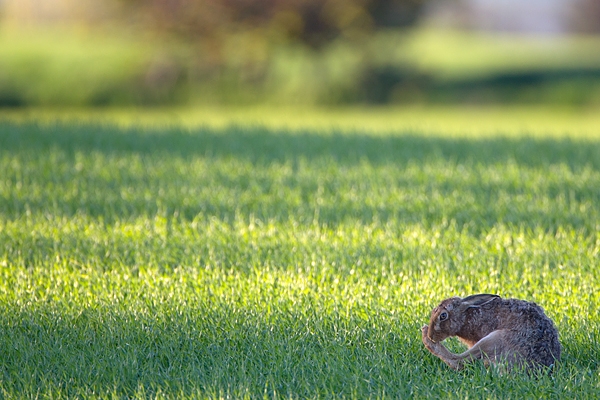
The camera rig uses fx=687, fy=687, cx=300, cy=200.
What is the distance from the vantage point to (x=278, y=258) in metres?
4.22

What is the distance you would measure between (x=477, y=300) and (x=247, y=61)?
16.8 m

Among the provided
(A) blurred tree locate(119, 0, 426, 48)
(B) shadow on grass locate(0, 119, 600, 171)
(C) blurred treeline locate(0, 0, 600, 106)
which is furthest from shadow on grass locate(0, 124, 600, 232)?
(C) blurred treeline locate(0, 0, 600, 106)

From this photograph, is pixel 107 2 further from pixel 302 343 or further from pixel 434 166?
pixel 302 343

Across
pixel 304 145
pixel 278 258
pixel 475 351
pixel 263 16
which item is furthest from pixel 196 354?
pixel 263 16

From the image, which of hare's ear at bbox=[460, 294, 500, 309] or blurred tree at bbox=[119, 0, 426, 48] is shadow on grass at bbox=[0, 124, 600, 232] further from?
blurred tree at bbox=[119, 0, 426, 48]

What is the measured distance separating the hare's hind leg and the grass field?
0.08m

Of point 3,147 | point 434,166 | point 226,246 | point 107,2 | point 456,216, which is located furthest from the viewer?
point 107,2

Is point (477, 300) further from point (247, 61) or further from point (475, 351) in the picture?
point (247, 61)

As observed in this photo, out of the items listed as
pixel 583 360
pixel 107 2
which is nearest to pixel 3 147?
pixel 583 360

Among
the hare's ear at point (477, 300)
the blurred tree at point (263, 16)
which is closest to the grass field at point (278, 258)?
the hare's ear at point (477, 300)

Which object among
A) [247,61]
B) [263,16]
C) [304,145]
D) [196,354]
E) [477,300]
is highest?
[263,16]

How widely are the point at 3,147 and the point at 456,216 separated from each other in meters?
4.84

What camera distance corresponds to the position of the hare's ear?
2.72 metres

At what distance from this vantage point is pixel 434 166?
6.68 m
